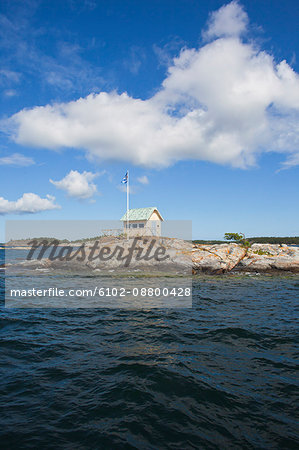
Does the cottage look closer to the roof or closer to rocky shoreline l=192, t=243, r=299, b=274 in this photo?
the roof

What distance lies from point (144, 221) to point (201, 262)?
20385 millimetres

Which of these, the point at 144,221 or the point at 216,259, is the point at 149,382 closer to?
the point at 216,259

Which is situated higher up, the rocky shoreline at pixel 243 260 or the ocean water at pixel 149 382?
the rocky shoreline at pixel 243 260

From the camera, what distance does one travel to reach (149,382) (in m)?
6.11

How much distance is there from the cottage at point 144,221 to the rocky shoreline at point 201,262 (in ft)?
37.3

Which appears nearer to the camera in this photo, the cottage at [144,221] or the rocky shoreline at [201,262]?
the rocky shoreline at [201,262]

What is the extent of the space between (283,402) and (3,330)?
31.4ft

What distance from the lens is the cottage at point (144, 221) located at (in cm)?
4389

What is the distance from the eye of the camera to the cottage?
43891 millimetres

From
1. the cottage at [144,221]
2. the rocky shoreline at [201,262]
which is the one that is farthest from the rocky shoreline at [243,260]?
the cottage at [144,221]

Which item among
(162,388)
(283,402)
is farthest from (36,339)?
(283,402)

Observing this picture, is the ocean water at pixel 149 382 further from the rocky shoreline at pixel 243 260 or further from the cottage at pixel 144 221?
the cottage at pixel 144 221

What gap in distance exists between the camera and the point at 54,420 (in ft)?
15.4

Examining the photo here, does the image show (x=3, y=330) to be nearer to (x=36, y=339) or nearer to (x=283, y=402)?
(x=36, y=339)
